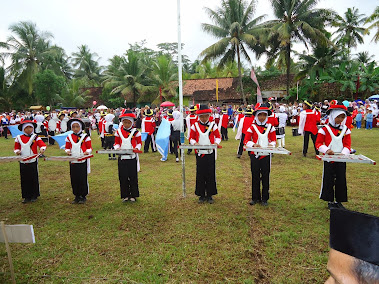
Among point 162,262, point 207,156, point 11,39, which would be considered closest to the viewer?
point 162,262

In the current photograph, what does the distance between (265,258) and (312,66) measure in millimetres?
26481

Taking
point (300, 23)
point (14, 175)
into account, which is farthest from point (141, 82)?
point (14, 175)

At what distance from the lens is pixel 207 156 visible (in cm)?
553

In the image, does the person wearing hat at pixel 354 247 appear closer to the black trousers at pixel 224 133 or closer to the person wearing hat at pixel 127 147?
the person wearing hat at pixel 127 147

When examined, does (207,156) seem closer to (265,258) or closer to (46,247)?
(265,258)

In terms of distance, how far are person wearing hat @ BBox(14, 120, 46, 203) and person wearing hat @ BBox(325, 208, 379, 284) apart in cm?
548

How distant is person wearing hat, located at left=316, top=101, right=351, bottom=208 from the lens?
493 cm

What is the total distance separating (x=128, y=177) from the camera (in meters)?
5.71

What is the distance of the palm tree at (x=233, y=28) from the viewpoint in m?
23.8

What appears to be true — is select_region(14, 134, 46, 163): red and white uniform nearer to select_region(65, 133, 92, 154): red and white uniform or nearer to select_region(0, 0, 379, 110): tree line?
select_region(65, 133, 92, 154): red and white uniform

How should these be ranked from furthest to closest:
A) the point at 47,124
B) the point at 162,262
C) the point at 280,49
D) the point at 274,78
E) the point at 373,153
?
the point at 274,78 < the point at 280,49 < the point at 47,124 < the point at 373,153 < the point at 162,262

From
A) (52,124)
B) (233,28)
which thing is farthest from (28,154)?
(233,28)

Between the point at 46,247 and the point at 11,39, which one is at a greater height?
the point at 11,39

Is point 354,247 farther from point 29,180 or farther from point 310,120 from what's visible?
point 310,120
